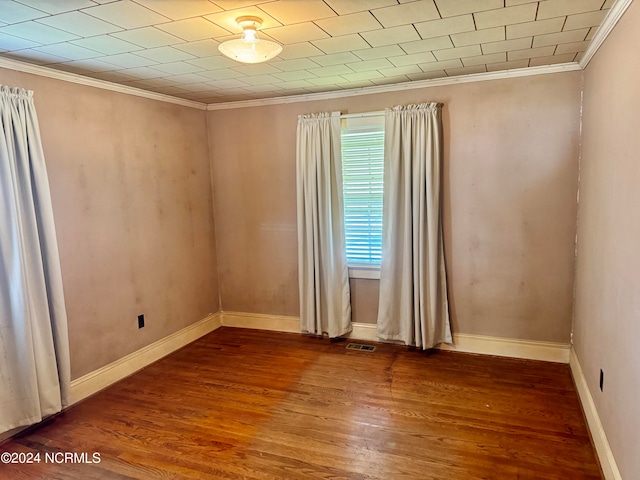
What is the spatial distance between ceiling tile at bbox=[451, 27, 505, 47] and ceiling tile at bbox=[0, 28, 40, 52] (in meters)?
2.43

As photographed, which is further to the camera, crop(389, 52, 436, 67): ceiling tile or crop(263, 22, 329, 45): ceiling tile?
crop(389, 52, 436, 67): ceiling tile

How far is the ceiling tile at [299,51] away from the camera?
8.09 feet

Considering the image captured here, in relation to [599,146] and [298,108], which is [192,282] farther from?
[599,146]

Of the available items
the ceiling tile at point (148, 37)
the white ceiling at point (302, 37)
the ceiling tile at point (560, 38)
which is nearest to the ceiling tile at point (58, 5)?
the white ceiling at point (302, 37)

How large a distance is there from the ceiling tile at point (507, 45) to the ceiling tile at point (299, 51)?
1.09 m

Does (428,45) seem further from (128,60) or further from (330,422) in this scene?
(330,422)

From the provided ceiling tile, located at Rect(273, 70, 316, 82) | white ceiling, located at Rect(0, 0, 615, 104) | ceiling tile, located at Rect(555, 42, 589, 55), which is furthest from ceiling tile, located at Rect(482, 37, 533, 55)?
ceiling tile, located at Rect(273, 70, 316, 82)

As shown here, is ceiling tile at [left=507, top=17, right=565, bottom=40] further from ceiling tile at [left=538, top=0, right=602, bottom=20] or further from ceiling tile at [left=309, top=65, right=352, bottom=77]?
ceiling tile at [left=309, top=65, right=352, bottom=77]

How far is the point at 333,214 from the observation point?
3961 millimetres

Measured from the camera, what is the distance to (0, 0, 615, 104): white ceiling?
191 cm

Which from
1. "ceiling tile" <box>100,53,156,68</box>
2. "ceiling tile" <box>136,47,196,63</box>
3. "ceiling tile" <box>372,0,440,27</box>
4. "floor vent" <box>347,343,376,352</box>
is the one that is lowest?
"floor vent" <box>347,343,376,352</box>

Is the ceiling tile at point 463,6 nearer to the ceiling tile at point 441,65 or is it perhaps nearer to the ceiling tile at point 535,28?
the ceiling tile at point 535,28

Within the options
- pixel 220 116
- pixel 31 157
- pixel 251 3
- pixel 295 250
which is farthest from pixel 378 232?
pixel 31 157

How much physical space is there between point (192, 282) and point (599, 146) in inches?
144
